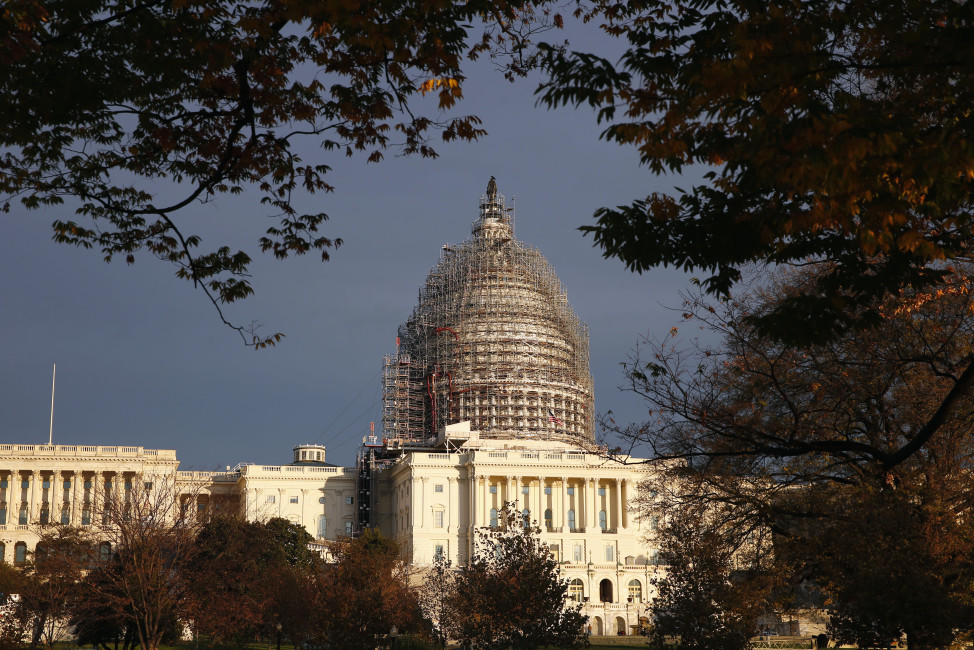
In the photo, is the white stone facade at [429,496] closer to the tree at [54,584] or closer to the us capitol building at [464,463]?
the us capitol building at [464,463]

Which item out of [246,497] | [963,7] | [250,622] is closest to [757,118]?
[963,7]

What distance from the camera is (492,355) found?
123250 mm

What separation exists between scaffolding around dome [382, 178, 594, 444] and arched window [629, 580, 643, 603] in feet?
63.2

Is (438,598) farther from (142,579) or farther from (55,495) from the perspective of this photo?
(55,495)

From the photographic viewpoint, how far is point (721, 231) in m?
15.2

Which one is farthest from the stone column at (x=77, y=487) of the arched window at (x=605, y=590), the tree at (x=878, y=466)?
the tree at (x=878, y=466)

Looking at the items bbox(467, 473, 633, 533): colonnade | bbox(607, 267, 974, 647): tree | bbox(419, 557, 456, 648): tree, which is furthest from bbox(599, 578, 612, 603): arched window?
bbox(607, 267, 974, 647): tree

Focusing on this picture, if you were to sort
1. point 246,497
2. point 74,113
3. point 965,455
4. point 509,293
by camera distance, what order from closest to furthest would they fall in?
point 74,113, point 965,455, point 246,497, point 509,293

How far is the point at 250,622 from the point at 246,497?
206 feet

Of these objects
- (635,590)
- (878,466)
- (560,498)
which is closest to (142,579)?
(878,466)

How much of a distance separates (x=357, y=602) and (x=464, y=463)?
5921 cm

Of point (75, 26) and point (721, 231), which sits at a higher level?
point (75, 26)

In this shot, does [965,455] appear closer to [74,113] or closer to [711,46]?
[711,46]

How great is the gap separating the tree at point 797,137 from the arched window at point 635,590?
8608cm
